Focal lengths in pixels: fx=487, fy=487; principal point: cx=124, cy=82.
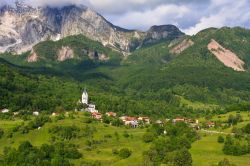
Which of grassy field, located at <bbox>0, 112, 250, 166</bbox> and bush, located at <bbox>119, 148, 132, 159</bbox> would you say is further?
bush, located at <bbox>119, 148, 132, 159</bbox>

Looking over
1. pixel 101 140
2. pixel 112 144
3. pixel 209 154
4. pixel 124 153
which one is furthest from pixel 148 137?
pixel 209 154

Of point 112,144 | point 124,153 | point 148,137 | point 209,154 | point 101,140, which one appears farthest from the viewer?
point 101,140

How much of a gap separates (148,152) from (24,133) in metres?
64.2

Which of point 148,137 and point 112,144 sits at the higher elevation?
point 148,137

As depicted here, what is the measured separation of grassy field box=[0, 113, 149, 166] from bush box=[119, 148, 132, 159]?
1.30 meters

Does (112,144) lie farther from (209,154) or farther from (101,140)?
(209,154)

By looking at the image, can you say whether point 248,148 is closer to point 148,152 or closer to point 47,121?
point 148,152

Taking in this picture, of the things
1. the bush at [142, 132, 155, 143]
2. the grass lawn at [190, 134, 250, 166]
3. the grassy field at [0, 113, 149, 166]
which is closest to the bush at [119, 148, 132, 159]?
the grassy field at [0, 113, 149, 166]

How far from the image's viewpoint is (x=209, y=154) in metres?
137

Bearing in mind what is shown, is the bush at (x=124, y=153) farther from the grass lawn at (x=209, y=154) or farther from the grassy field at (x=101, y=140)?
the grass lawn at (x=209, y=154)

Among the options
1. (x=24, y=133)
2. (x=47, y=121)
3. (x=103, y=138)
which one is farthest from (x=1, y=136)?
(x=103, y=138)

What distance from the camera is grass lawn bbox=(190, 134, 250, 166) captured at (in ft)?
412

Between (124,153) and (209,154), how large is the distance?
25314 mm

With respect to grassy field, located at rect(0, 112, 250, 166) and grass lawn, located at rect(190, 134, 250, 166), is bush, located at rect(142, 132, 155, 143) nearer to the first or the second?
grassy field, located at rect(0, 112, 250, 166)
